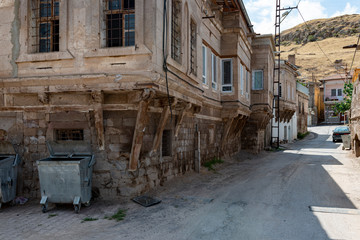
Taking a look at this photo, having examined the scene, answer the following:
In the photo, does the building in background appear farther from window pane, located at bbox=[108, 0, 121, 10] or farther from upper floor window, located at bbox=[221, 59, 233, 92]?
window pane, located at bbox=[108, 0, 121, 10]

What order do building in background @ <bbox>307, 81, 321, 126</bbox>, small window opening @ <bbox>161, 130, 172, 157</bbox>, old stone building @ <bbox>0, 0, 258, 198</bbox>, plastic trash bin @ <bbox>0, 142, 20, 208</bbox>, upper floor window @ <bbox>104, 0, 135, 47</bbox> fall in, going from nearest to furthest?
plastic trash bin @ <bbox>0, 142, 20, 208</bbox> < old stone building @ <bbox>0, 0, 258, 198</bbox> < upper floor window @ <bbox>104, 0, 135, 47</bbox> < small window opening @ <bbox>161, 130, 172, 157</bbox> < building in background @ <bbox>307, 81, 321, 126</bbox>

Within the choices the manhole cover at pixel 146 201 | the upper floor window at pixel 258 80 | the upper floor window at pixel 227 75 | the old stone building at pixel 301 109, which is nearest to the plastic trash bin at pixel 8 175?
the manhole cover at pixel 146 201

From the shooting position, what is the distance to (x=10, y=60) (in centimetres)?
833

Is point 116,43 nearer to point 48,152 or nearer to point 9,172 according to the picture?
point 48,152

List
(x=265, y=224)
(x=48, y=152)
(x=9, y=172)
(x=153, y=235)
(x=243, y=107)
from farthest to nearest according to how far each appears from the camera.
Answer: (x=243, y=107) → (x=48, y=152) → (x=9, y=172) → (x=265, y=224) → (x=153, y=235)

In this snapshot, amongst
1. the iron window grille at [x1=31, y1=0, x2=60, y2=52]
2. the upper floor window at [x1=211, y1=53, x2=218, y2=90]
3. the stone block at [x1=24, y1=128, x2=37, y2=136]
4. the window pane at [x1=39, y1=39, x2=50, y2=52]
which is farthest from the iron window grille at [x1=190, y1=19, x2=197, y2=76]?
the stone block at [x1=24, y1=128, x2=37, y2=136]

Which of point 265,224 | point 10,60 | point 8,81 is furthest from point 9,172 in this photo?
point 265,224

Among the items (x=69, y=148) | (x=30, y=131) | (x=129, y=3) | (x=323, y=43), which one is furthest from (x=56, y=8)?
(x=323, y=43)

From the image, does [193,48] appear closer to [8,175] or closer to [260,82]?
[8,175]

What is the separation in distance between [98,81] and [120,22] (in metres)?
1.76

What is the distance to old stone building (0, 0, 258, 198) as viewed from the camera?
767 cm

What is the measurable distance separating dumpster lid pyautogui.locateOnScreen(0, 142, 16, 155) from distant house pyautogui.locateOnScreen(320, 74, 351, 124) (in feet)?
177

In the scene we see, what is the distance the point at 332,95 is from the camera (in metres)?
55.3

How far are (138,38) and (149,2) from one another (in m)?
0.93
